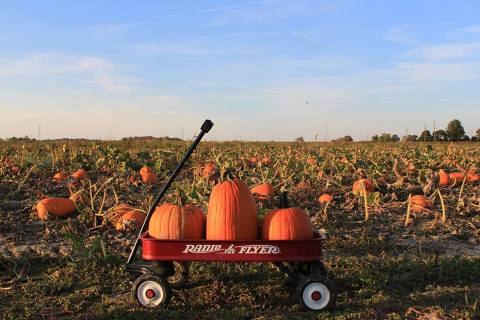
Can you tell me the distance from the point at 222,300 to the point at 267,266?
822 mm

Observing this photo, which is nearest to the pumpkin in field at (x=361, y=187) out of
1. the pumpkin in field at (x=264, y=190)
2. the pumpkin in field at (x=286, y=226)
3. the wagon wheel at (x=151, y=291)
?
the pumpkin in field at (x=264, y=190)

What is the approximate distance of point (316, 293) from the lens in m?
4.03

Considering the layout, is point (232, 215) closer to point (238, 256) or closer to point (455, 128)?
point (238, 256)

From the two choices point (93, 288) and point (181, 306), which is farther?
point (93, 288)

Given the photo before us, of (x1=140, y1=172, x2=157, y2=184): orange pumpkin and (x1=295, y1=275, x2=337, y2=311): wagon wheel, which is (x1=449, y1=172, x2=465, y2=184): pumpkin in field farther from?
(x1=295, y1=275, x2=337, y2=311): wagon wheel

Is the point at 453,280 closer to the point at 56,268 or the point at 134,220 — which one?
the point at 134,220

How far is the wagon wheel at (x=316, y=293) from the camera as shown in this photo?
4020 millimetres

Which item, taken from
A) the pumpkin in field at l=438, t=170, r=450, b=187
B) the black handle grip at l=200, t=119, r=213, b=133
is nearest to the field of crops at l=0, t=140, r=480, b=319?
the pumpkin in field at l=438, t=170, r=450, b=187

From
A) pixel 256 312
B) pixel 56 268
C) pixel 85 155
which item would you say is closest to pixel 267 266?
pixel 256 312

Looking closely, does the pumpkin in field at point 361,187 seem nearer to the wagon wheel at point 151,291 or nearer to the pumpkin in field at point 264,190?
the pumpkin in field at point 264,190

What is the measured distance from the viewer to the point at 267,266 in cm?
511

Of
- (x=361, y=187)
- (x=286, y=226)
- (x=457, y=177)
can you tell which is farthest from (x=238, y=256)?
(x=457, y=177)

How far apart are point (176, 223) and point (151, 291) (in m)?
0.56

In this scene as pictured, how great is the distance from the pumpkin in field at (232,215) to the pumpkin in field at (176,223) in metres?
0.11
